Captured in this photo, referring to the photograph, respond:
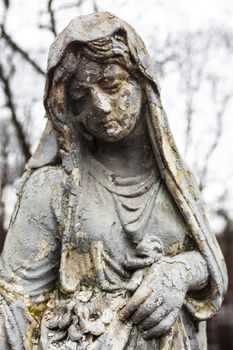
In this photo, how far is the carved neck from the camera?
310cm

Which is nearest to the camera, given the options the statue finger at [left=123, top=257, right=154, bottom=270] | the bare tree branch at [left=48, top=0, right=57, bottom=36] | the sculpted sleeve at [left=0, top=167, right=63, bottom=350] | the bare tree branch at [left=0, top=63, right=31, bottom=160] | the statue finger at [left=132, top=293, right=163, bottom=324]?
the statue finger at [left=132, top=293, right=163, bottom=324]

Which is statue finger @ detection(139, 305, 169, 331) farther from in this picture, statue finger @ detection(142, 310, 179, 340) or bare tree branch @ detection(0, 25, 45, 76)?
bare tree branch @ detection(0, 25, 45, 76)

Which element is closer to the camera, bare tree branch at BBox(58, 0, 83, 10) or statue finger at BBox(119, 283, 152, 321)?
statue finger at BBox(119, 283, 152, 321)

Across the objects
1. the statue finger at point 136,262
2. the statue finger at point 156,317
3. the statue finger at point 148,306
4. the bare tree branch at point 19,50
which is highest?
the statue finger at point 136,262

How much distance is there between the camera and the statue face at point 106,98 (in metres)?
2.87

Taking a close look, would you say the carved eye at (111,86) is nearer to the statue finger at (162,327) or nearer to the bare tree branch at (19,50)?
the statue finger at (162,327)

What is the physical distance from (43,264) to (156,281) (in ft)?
1.66

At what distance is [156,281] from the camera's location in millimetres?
2822

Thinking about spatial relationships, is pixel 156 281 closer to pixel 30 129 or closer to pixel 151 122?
pixel 151 122

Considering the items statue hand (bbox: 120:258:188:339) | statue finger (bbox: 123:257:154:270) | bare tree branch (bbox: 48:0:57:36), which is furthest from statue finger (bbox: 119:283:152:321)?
bare tree branch (bbox: 48:0:57:36)

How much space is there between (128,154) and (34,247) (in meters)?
0.53

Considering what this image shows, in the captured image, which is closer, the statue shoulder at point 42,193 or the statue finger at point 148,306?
the statue finger at point 148,306

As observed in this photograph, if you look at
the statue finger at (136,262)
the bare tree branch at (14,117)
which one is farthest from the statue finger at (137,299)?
the bare tree branch at (14,117)

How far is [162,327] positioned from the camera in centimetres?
281
